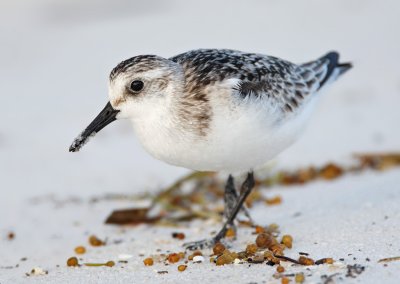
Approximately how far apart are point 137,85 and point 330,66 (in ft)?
6.94

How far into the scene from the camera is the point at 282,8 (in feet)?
35.2

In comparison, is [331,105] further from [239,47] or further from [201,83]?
[201,83]

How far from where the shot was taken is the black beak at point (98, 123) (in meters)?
4.45

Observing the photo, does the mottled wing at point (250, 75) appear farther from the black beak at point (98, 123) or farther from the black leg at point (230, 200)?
the black leg at point (230, 200)

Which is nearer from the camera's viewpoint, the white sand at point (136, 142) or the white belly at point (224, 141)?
the white belly at point (224, 141)

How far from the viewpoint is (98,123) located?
4.48 meters

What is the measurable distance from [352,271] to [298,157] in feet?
11.5

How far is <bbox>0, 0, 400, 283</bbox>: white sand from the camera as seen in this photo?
441 cm

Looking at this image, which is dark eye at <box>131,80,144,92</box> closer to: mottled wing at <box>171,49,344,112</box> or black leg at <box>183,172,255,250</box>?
mottled wing at <box>171,49,344,112</box>

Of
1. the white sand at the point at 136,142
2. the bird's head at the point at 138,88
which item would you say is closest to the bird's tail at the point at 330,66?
the white sand at the point at 136,142

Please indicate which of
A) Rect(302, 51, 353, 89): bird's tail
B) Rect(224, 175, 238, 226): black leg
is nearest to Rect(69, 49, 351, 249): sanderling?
Rect(224, 175, 238, 226): black leg

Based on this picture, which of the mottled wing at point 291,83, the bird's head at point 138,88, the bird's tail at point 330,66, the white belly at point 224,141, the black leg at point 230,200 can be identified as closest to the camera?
the white belly at point 224,141

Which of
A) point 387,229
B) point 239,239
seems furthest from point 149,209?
point 387,229

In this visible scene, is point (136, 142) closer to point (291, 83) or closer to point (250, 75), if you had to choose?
point (291, 83)
